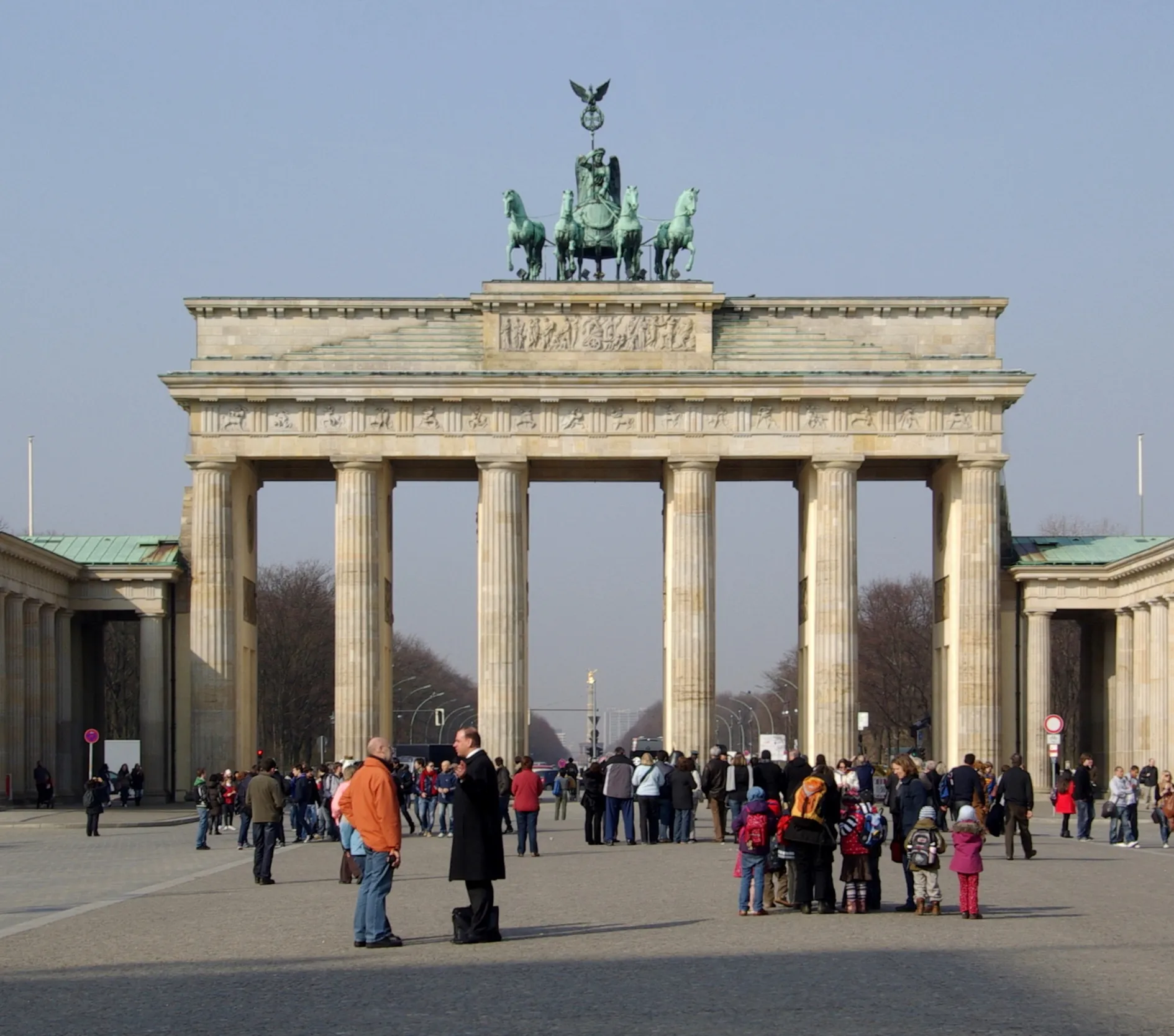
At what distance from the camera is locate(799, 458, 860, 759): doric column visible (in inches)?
2744

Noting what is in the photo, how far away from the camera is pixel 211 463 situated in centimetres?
6950

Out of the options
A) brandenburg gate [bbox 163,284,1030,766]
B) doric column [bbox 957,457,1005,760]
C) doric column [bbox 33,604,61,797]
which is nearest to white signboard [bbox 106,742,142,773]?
doric column [bbox 33,604,61,797]

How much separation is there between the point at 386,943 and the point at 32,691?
48.3 m

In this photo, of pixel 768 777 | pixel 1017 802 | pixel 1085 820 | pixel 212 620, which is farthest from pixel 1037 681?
pixel 768 777

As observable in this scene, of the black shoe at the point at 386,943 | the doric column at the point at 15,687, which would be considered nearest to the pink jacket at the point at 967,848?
the black shoe at the point at 386,943

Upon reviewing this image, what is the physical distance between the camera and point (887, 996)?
16.7 meters

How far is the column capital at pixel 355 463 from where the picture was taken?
69.7 metres

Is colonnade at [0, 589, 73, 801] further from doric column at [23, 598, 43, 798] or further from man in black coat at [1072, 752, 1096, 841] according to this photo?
man in black coat at [1072, 752, 1096, 841]

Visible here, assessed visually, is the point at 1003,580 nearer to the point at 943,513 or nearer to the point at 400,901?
the point at 943,513

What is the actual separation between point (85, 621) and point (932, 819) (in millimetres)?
56161

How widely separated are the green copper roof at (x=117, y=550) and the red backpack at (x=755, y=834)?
4809 centimetres

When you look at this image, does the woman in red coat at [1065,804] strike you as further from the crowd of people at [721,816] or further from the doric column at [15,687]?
the doric column at [15,687]

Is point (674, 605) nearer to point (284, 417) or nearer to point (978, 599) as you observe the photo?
point (978, 599)

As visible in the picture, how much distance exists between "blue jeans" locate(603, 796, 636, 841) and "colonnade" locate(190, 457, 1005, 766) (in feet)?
81.1
